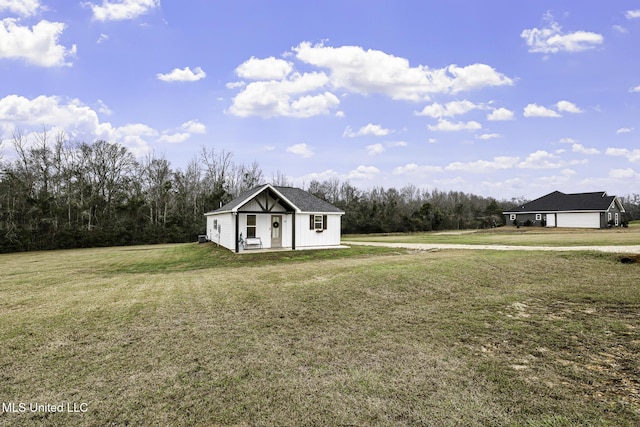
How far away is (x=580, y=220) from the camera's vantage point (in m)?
43.0

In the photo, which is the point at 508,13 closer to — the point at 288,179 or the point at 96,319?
the point at 96,319

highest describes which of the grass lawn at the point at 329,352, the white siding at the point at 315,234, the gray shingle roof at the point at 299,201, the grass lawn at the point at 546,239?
the gray shingle roof at the point at 299,201

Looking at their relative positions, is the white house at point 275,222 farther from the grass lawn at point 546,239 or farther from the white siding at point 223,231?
the grass lawn at point 546,239

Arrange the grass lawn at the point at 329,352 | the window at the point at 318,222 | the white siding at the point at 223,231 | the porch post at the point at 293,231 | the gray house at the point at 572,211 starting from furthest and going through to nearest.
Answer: the gray house at the point at 572,211, the window at the point at 318,222, the porch post at the point at 293,231, the white siding at the point at 223,231, the grass lawn at the point at 329,352

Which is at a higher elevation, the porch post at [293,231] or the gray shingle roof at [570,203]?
the gray shingle roof at [570,203]

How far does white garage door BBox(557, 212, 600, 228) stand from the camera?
42.1 m

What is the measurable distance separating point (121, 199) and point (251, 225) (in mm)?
25134

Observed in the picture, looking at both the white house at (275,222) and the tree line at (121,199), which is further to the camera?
the tree line at (121,199)

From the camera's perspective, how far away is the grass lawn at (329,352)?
3867 mm

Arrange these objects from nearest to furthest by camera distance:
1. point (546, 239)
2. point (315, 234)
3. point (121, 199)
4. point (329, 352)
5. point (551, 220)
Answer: point (329, 352) → point (315, 234) → point (546, 239) → point (121, 199) → point (551, 220)

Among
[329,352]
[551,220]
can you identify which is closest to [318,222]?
[329,352]

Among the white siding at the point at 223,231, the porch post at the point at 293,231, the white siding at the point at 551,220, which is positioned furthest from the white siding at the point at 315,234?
the white siding at the point at 551,220

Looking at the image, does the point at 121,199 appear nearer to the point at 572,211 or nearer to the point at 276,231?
the point at 276,231

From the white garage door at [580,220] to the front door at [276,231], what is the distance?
40.7 m
